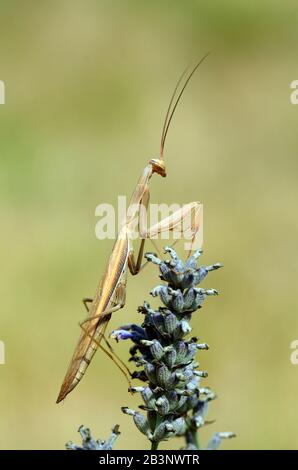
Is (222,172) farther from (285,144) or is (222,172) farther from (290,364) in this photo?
(290,364)

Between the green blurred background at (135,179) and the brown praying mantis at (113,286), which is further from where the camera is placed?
the green blurred background at (135,179)

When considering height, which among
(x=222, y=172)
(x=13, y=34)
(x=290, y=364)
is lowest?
(x=290, y=364)

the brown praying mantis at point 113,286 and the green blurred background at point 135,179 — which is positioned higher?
the green blurred background at point 135,179

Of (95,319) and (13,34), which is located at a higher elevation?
(13,34)

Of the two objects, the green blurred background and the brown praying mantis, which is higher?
the green blurred background

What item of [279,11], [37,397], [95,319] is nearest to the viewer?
[95,319]

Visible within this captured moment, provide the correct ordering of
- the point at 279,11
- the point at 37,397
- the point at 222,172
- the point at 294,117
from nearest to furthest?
the point at 37,397 → the point at 222,172 → the point at 294,117 → the point at 279,11

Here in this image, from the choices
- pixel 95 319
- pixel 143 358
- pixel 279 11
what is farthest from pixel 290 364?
pixel 279 11

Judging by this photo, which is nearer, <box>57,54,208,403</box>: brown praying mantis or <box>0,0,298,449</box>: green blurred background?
<box>57,54,208,403</box>: brown praying mantis
